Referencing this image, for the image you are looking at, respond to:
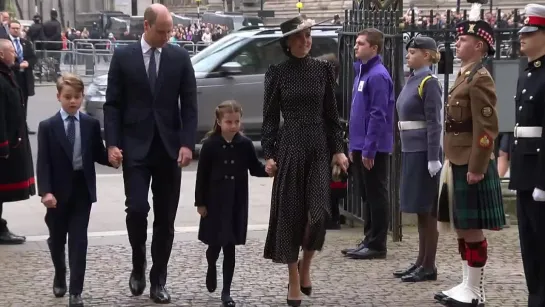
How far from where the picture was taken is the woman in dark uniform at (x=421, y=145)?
311 inches

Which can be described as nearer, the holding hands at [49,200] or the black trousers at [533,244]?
the black trousers at [533,244]

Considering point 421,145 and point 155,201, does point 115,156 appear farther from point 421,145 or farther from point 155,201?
point 421,145

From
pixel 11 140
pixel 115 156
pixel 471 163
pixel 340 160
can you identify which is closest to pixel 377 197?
pixel 340 160

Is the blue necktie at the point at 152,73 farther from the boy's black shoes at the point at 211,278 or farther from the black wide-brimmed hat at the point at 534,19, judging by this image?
the black wide-brimmed hat at the point at 534,19

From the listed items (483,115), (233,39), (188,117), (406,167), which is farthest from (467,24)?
(233,39)

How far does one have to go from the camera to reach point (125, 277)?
8.06 metres

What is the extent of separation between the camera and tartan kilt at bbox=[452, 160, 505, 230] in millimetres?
7020

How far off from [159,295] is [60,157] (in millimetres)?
1164

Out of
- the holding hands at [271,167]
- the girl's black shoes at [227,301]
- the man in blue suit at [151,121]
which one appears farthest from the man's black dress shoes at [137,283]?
the holding hands at [271,167]

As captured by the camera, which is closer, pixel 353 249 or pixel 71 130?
pixel 71 130

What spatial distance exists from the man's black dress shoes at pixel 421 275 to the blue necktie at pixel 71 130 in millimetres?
2671

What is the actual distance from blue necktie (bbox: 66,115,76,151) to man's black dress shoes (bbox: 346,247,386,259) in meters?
2.68

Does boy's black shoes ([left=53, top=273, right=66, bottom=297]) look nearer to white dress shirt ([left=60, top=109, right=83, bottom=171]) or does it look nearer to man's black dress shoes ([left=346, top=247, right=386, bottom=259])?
white dress shirt ([left=60, top=109, right=83, bottom=171])

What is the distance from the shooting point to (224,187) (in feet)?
23.6
